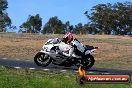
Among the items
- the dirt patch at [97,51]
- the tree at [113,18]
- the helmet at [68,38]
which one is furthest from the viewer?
the tree at [113,18]

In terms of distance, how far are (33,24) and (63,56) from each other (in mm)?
72840

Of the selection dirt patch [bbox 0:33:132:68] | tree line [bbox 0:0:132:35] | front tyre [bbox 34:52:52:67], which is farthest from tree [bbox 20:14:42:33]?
front tyre [bbox 34:52:52:67]

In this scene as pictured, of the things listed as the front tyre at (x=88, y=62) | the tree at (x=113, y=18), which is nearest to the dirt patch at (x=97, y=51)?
the front tyre at (x=88, y=62)

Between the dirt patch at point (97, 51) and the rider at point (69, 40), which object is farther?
the dirt patch at point (97, 51)

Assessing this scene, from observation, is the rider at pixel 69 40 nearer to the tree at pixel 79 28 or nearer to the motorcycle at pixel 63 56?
the motorcycle at pixel 63 56

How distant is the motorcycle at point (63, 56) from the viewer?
22359 mm

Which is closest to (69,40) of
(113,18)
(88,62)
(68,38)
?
(68,38)

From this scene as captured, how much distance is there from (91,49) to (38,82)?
8909mm

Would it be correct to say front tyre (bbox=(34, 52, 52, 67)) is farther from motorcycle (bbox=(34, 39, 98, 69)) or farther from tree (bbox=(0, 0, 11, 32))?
tree (bbox=(0, 0, 11, 32))

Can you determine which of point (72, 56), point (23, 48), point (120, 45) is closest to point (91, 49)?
point (72, 56)

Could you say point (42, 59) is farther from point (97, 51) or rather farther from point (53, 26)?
point (53, 26)

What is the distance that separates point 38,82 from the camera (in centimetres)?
1384

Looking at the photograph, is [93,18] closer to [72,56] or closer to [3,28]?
[3,28]

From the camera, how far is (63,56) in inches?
888
